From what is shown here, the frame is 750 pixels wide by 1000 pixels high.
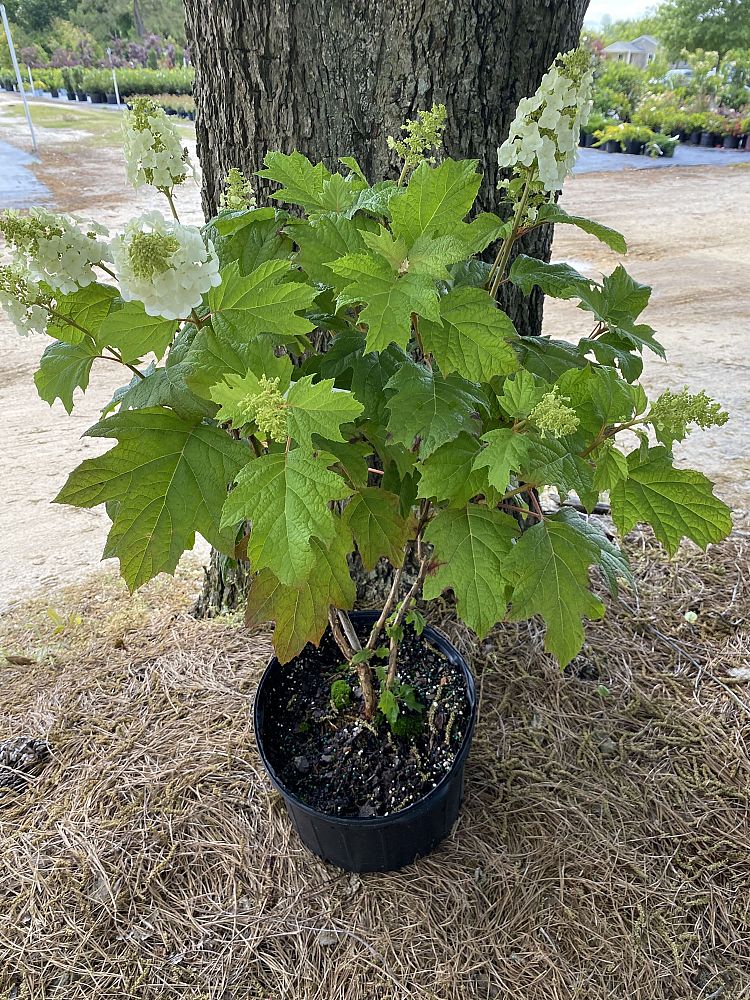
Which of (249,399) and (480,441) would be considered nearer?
(249,399)

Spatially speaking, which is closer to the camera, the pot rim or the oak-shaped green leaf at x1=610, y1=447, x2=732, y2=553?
the oak-shaped green leaf at x1=610, y1=447, x2=732, y2=553

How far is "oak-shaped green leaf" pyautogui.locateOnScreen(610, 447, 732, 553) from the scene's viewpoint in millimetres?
971

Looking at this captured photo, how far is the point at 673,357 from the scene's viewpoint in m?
4.42

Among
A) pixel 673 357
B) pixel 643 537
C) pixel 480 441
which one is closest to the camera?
pixel 480 441

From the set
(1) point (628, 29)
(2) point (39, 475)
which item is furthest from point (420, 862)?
(1) point (628, 29)

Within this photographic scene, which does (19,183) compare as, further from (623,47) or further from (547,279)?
(623,47)

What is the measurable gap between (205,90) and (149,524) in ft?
4.36

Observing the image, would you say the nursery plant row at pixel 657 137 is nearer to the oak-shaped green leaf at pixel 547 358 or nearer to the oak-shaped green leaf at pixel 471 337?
the oak-shaped green leaf at pixel 547 358

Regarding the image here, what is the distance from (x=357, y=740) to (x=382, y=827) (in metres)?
0.26

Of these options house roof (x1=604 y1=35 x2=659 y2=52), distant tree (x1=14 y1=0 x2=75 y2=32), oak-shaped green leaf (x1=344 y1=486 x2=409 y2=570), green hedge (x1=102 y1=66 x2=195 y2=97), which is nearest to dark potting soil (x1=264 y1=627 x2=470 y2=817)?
oak-shaped green leaf (x1=344 y1=486 x2=409 y2=570)

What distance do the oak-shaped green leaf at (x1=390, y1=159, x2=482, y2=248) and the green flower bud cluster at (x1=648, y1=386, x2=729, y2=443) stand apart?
0.38m

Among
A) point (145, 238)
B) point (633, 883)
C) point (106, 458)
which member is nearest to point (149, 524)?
point (106, 458)

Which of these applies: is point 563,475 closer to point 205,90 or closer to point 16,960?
point 205,90

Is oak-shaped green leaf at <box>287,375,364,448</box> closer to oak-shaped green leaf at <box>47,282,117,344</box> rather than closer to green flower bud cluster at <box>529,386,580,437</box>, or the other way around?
green flower bud cluster at <box>529,386,580,437</box>
